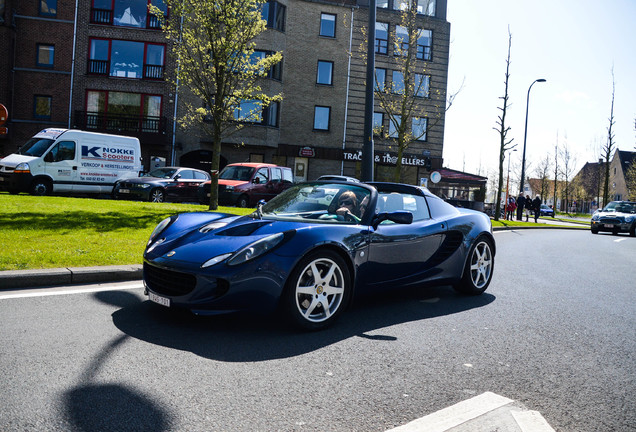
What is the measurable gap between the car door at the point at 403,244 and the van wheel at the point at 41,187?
15502mm

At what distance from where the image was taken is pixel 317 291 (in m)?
4.38

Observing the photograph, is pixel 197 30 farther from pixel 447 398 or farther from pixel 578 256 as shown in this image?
pixel 447 398

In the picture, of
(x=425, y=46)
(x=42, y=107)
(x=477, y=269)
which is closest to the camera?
(x=477, y=269)

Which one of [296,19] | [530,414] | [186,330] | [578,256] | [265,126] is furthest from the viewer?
[296,19]

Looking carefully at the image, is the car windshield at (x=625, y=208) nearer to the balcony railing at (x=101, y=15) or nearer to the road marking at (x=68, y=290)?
the road marking at (x=68, y=290)

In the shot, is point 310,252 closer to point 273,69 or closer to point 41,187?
point 41,187

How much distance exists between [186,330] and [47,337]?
974 millimetres

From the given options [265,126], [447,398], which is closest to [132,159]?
[265,126]

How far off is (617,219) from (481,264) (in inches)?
755

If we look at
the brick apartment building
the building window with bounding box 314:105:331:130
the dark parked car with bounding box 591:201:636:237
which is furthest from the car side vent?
the building window with bounding box 314:105:331:130

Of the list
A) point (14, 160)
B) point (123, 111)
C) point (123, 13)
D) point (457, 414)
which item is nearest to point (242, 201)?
point (14, 160)

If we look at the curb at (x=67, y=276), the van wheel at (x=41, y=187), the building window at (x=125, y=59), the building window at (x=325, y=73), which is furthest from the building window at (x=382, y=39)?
the curb at (x=67, y=276)

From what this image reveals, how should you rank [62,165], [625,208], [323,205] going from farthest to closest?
[625,208] < [62,165] < [323,205]

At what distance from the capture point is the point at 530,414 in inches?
116
